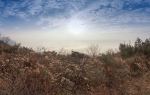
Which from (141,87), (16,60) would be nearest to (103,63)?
(141,87)

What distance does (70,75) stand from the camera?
522 inches

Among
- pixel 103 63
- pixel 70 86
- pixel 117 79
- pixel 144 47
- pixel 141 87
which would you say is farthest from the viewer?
pixel 144 47

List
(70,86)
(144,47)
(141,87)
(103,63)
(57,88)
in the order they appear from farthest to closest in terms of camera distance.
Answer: (144,47)
(103,63)
(141,87)
(70,86)
(57,88)

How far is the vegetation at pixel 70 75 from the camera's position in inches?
399

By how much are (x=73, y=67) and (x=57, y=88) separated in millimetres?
3354

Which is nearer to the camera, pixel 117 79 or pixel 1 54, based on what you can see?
pixel 117 79

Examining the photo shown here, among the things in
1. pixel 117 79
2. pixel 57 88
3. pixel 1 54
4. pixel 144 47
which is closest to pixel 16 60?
pixel 1 54

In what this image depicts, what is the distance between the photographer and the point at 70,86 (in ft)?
40.3

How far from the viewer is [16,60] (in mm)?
14312

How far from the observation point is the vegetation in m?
10.1

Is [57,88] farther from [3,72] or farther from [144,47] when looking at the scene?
[144,47]

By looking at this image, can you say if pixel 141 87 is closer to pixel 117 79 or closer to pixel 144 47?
pixel 117 79

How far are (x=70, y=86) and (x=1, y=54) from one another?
4806mm

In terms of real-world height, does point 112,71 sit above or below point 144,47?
below
